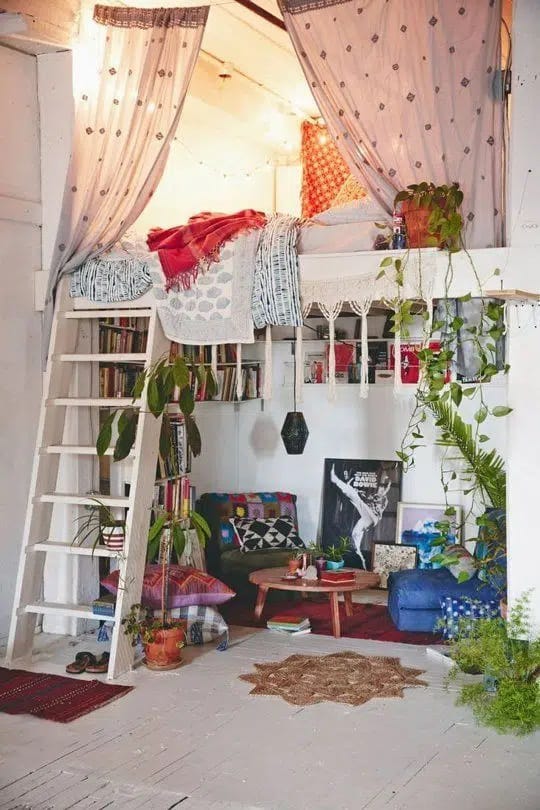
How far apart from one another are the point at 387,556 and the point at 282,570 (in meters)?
1.48

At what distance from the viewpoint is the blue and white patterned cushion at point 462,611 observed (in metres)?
5.46

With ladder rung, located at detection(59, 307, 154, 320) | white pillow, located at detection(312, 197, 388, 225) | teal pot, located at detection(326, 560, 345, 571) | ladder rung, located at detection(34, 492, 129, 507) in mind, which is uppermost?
white pillow, located at detection(312, 197, 388, 225)

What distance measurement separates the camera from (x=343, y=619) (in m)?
6.57

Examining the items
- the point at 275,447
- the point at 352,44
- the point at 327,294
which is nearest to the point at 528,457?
the point at 327,294

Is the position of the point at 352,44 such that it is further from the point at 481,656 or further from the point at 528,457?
the point at 481,656

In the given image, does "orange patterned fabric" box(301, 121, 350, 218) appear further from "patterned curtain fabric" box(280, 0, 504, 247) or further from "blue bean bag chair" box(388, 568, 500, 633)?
"blue bean bag chair" box(388, 568, 500, 633)

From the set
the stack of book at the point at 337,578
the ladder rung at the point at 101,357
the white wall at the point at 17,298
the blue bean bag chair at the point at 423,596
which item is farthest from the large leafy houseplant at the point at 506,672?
the white wall at the point at 17,298

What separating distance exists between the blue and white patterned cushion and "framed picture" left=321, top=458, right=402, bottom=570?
206 cm

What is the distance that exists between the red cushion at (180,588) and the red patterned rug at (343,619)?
26.0 inches

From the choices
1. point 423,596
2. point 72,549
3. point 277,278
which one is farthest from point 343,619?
point 277,278

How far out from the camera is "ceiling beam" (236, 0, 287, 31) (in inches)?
243

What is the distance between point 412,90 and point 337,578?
2.98 metres

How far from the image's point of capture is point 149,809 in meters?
3.54

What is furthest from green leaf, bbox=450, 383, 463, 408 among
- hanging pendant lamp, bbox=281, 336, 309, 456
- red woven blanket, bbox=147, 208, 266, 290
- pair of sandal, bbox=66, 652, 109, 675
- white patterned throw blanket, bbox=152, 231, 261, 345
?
hanging pendant lamp, bbox=281, 336, 309, 456
